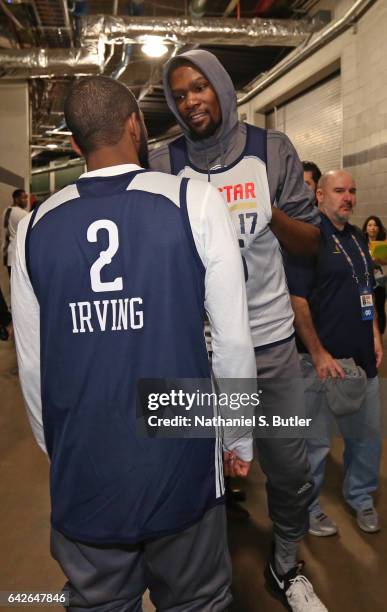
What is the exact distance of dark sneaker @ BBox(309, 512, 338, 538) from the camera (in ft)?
7.48

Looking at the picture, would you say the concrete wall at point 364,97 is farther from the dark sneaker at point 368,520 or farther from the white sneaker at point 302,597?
the white sneaker at point 302,597

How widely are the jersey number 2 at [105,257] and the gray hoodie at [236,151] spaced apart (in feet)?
2.51

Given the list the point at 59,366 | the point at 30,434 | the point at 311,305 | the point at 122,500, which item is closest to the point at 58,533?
the point at 122,500

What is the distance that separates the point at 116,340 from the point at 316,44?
708 cm

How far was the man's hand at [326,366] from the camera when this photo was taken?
7.07 ft

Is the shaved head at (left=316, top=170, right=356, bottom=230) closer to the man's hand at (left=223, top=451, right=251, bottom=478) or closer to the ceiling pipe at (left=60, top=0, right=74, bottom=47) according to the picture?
the man's hand at (left=223, top=451, right=251, bottom=478)

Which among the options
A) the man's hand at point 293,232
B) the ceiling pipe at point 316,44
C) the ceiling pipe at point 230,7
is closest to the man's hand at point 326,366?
the man's hand at point 293,232

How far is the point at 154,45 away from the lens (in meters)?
6.97

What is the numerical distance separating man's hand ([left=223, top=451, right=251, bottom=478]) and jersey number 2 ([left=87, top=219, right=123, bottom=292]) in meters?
0.51

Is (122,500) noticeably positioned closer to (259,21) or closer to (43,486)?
(43,486)

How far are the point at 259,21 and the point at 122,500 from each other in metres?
6.88

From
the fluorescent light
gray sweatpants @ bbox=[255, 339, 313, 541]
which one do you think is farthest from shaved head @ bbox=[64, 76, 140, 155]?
the fluorescent light

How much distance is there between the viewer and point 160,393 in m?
1.06

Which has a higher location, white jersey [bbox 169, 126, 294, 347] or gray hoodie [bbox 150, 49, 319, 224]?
gray hoodie [bbox 150, 49, 319, 224]
